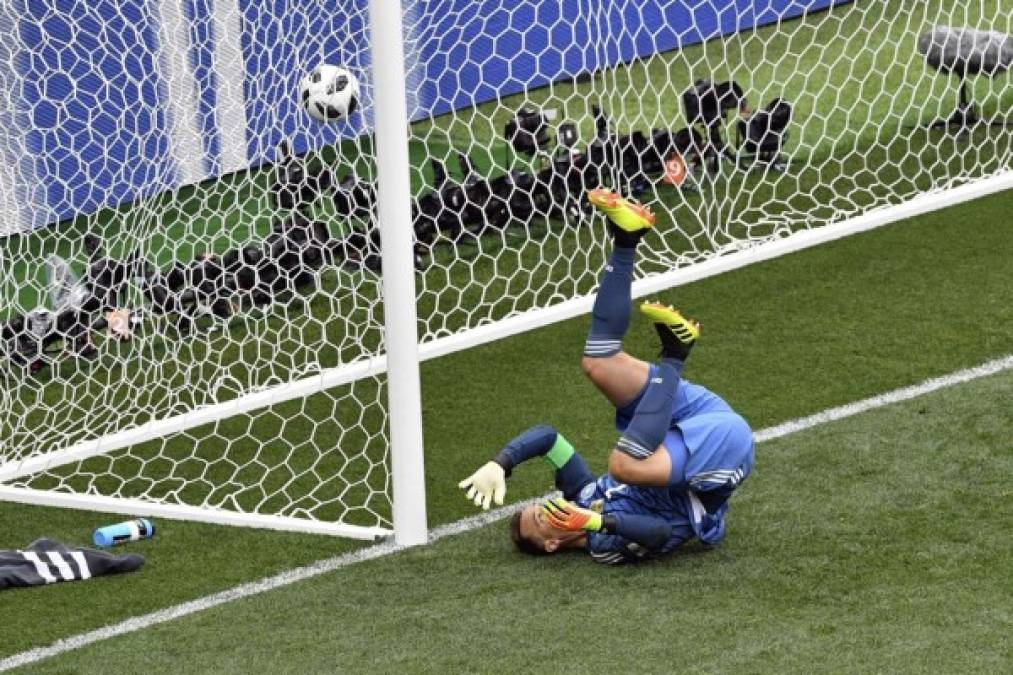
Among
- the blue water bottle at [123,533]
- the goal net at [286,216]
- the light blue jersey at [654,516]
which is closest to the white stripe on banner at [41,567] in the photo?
the blue water bottle at [123,533]

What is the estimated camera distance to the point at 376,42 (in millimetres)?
6375

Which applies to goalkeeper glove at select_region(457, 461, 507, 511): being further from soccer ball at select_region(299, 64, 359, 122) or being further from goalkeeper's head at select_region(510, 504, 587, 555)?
soccer ball at select_region(299, 64, 359, 122)

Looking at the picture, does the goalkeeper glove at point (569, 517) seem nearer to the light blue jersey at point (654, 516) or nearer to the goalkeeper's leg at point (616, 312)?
the light blue jersey at point (654, 516)

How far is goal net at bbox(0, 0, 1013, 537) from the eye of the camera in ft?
24.0

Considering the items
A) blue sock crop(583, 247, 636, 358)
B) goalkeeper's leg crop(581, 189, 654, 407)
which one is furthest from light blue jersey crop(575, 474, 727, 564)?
blue sock crop(583, 247, 636, 358)

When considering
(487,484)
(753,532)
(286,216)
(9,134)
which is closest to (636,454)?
(487,484)

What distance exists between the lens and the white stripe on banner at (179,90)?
7.33m

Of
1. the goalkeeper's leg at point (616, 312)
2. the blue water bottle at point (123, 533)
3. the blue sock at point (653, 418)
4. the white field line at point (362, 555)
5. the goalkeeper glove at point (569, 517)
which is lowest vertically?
the blue water bottle at point (123, 533)

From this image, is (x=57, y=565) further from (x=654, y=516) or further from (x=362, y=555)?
(x=654, y=516)

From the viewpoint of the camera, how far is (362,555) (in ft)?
22.0

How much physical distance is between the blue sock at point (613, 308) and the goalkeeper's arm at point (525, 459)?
1.14 feet

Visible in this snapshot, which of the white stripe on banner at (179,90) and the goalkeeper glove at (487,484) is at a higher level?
the white stripe on banner at (179,90)

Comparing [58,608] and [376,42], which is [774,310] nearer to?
[376,42]

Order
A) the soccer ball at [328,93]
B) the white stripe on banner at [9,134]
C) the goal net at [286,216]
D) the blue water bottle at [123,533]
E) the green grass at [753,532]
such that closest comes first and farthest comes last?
the green grass at [753,532]
the blue water bottle at [123,533]
the soccer ball at [328,93]
the goal net at [286,216]
the white stripe on banner at [9,134]
